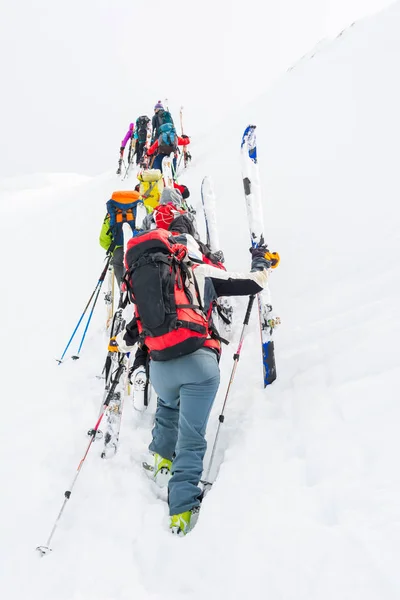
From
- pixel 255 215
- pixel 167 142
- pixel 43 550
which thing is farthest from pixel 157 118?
pixel 43 550

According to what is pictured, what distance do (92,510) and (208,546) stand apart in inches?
46.6

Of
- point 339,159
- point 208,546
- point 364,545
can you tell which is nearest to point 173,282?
point 208,546

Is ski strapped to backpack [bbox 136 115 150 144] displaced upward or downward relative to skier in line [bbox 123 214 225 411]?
upward

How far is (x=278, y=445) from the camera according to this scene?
277cm

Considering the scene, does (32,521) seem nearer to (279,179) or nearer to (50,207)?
(279,179)

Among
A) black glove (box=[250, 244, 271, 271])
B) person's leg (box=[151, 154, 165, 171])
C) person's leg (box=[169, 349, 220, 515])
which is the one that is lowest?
person's leg (box=[169, 349, 220, 515])

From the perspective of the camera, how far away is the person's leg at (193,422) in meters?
2.74

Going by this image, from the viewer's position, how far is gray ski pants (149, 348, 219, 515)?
8.96 ft

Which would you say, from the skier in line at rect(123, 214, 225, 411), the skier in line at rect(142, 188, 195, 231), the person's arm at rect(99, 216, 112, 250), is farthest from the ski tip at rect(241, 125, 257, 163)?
the person's arm at rect(99, 216, 112, 250)

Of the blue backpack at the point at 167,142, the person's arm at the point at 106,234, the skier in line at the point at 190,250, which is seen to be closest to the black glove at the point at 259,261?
the skier in line at the point at 190,250

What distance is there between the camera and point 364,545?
1.79 metres

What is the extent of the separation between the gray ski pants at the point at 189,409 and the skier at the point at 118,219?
281 cm

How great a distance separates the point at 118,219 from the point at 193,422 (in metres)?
3.44

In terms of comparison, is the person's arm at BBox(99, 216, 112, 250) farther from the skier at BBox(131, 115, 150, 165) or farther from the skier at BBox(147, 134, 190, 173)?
the skier at BBox(131, 115, 150, 165)
